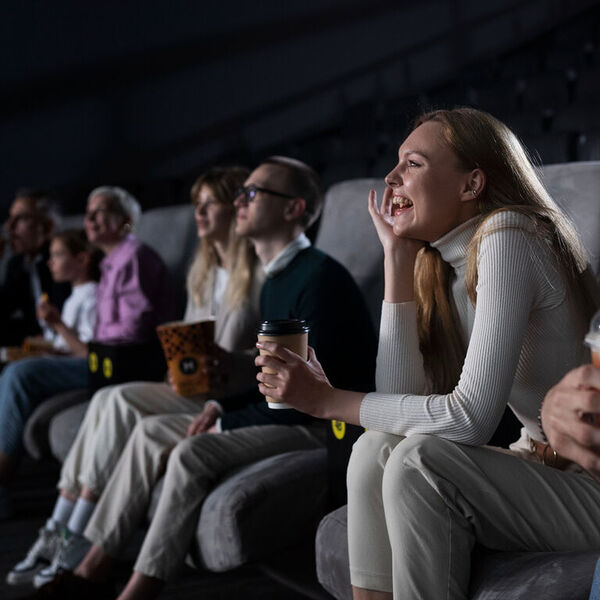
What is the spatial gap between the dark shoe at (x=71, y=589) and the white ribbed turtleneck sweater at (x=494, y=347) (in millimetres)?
900

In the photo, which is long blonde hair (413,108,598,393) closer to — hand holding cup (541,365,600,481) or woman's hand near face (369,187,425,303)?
woman's hand near face (369,187,425,303)

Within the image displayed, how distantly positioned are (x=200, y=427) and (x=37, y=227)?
1834 mm

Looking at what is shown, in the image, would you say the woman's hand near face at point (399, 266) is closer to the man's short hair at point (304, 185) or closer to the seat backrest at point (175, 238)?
the man's short hair at point (304, 185)

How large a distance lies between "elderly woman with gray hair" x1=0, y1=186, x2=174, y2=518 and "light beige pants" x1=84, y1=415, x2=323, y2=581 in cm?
65

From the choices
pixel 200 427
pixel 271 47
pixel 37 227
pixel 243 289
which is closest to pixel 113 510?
pixel 200 427

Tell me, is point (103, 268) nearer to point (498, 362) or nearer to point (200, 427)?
point (200, 427)

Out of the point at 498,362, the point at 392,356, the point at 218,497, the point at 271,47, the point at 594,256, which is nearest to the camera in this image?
the point at 498,362

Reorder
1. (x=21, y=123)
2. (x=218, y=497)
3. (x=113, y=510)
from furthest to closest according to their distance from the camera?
1. (x=21, y=123)
2. (x=113, y=510)
3. (x=218, y=497)

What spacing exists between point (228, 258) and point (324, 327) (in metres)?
0.59

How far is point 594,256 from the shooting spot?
4.96 feet

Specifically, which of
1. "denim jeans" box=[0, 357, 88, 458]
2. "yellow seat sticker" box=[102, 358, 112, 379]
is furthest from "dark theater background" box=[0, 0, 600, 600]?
"yellow seat sticker" box=[102, 358, 112, 379]

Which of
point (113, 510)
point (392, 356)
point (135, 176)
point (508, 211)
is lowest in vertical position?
point (113, 510)

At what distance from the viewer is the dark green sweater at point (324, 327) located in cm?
176

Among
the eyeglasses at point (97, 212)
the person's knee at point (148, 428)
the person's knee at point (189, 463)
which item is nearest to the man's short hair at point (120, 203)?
the eyeglasses at point (97, 212)
